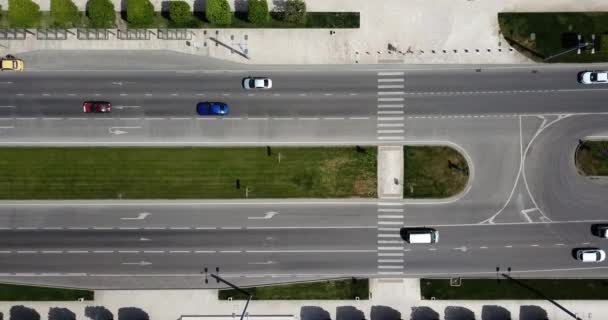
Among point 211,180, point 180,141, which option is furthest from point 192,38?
point 211,180

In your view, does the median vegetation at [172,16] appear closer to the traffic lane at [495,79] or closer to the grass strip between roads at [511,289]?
the traffic lane at [495,79]

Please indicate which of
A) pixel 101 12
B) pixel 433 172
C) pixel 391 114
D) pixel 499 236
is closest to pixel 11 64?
pixel 101 12

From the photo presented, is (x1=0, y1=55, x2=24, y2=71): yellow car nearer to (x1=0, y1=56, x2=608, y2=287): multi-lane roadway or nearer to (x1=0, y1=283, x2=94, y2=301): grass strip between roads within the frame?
(x1=0, y1=56, x2=608, y2=287): multi-lane roadway

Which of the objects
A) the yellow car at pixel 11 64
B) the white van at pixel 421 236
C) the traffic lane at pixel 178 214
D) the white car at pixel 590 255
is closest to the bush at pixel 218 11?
the traffic lane at pixel 178 214

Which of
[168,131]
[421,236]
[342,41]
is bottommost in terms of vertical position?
[421,236]

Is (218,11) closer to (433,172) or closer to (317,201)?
(317,201)

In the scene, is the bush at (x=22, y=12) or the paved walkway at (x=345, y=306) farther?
the paved walkway at (x=345, y=306)

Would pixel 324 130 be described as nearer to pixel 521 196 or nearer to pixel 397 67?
pixel 397 67
